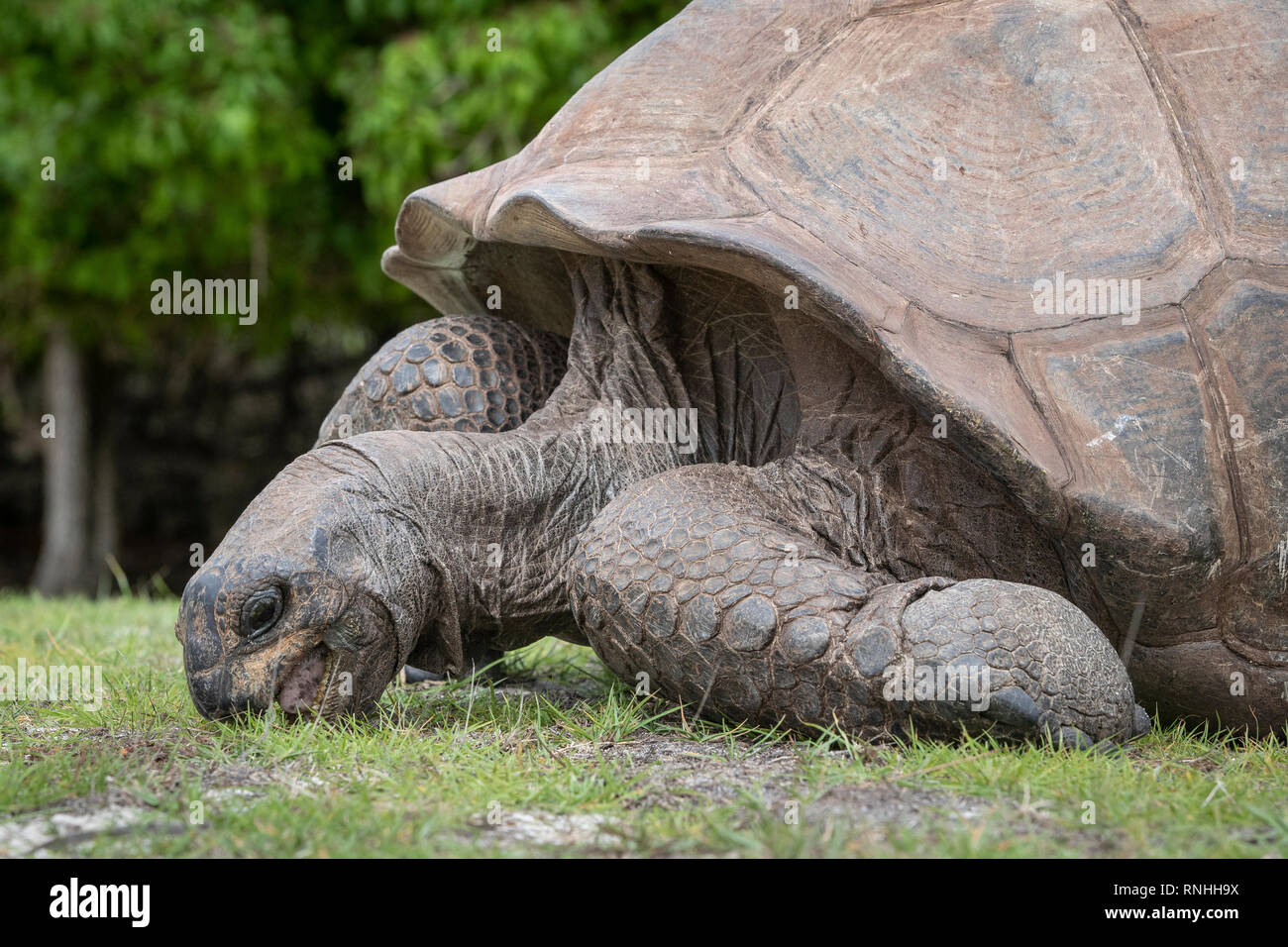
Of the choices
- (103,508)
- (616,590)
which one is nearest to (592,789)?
(616,590)

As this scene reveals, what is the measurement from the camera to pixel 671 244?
272 cm

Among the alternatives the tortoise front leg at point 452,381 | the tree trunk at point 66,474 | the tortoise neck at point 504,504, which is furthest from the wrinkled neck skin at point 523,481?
the tree trunk at point 66,474

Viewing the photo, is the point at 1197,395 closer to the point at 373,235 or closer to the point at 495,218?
the point at 495,218

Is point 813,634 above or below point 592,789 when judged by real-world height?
above

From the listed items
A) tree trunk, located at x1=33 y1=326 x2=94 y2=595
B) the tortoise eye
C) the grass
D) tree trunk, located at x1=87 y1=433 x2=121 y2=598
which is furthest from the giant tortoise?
tree trunk, located at x1=87 y1=433 x2=121 y2=598

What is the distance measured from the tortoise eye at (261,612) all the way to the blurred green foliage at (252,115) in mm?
5608

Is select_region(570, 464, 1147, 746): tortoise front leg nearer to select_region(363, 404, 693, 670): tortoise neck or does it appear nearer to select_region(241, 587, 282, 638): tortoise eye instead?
select_region(363, 404, 693, 670): tortoise neck

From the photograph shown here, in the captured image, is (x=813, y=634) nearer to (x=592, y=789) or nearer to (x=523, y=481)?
(x=592, y=789)

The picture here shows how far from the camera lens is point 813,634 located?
251 centimetres

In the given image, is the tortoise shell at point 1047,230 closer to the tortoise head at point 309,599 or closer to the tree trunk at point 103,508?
the tortoise head at point 309,599

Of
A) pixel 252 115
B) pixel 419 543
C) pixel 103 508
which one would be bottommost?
pixel 103 508

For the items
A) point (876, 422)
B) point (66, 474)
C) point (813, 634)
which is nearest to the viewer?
point (813, 634)

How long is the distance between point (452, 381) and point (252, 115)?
5261mm
